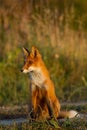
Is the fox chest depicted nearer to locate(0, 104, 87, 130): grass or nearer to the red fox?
the red fox

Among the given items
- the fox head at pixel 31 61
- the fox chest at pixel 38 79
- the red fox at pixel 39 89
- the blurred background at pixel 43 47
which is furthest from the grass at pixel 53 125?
the blurred background at pixel 43 47

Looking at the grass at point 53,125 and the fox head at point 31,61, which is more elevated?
the fox head at point 31,61

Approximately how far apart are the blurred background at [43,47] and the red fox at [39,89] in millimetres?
3375

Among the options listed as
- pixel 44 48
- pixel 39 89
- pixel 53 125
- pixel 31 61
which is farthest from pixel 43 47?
pixel 53 125

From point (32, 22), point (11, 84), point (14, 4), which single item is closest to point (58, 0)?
point (14, 4)

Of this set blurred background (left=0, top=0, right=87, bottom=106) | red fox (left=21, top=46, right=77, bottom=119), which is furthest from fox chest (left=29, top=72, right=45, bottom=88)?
blurred background (left=0, top=0, right=87, bottom=106)

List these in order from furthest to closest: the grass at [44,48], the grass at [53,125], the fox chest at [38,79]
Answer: the grass at [44,48], the fox chest at [38,79], the grass at [53,125]

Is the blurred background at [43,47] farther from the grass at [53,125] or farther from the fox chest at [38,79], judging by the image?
the grass at [53,125]

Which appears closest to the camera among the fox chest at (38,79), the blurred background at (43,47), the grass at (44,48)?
the fox chest at (38,79)

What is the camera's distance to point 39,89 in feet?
33.3

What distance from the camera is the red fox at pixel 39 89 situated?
10.1 m

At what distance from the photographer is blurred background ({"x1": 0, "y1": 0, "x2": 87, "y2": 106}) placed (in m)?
14.4

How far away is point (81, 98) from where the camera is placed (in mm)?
13914

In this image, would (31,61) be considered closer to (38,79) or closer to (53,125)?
(38,79)
